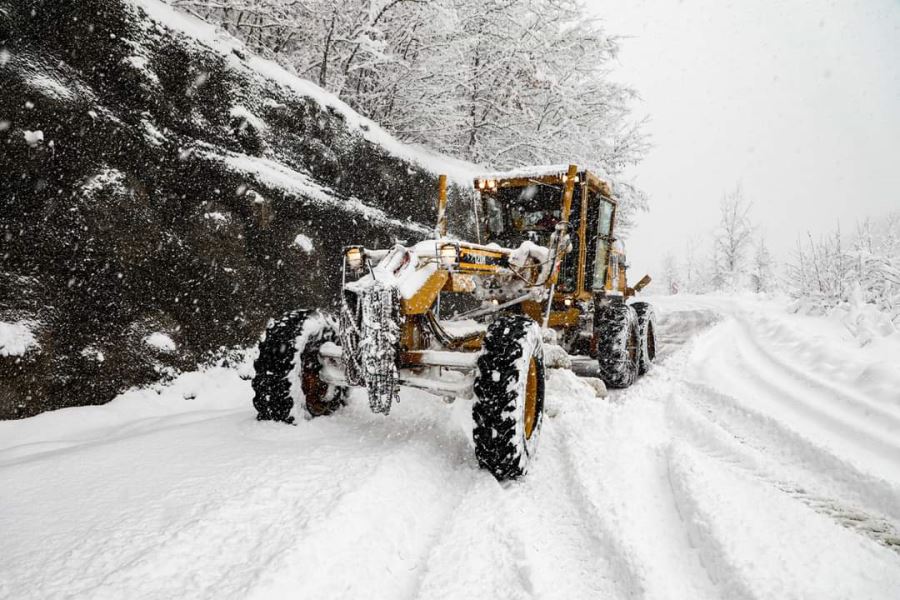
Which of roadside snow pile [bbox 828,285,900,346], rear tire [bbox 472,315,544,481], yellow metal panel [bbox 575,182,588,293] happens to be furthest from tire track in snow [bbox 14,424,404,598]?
roadside snow pile [bbox 828,285,900,346]

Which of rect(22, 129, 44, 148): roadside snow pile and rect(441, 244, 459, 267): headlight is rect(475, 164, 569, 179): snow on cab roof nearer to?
rect(441, 244, 459, 267): headlight

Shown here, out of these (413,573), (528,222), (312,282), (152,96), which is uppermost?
(152,96)

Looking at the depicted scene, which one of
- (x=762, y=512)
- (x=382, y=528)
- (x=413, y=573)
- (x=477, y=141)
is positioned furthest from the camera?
(x=477, y=141)

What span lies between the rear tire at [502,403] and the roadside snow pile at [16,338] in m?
3.55

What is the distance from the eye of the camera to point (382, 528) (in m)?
2.31

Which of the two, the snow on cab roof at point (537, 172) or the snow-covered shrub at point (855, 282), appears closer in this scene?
the snow on cab roof at point (537, 172)

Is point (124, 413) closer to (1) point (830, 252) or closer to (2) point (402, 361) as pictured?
(2) point (402, 361)

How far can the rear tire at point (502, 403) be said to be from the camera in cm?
292

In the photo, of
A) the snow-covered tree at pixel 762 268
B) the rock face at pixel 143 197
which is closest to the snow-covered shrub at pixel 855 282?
the rock face at pixel 143 197

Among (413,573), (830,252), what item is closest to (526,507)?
(413,573)

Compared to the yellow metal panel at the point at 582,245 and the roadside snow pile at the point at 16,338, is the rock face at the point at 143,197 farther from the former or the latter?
the yellow metal panel at the point at 582,245

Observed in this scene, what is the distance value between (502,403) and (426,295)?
100 cm

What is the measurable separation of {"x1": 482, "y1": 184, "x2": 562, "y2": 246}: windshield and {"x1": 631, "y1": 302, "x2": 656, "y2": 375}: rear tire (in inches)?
75.8

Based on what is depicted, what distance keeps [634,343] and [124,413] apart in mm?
5760
